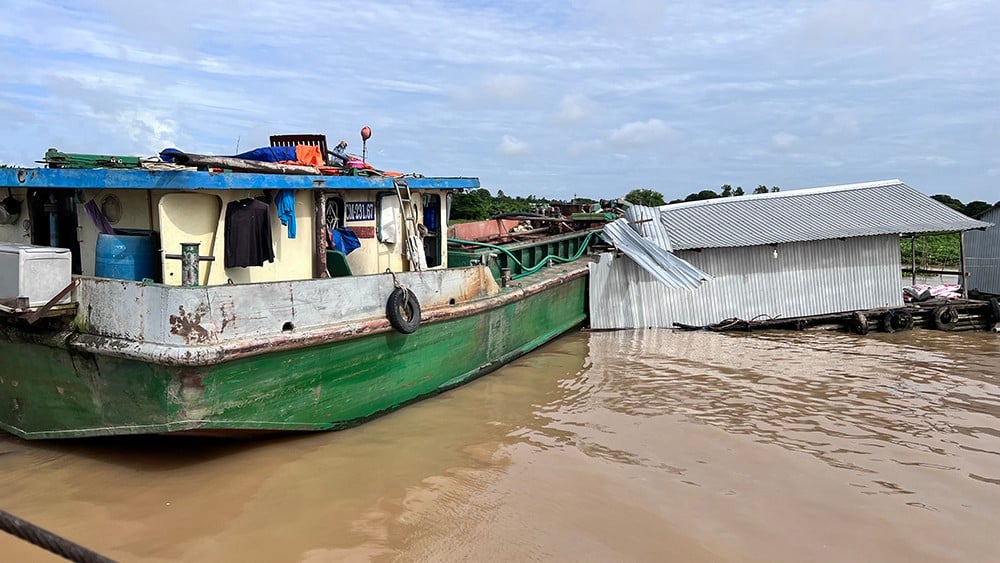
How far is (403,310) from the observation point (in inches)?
253

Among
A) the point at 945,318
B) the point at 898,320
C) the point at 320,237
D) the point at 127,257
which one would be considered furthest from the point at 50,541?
the point at 945,318

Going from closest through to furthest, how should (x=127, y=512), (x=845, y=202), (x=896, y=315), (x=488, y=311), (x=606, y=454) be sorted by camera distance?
(x=127, y=512), (x=606, y=454), (x=488, y=311), (x=896, y=315), (x=845, y=202)

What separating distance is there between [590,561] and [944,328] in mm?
12974

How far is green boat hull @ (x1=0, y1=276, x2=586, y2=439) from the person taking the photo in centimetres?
494

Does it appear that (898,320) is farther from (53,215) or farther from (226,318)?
(53,215)

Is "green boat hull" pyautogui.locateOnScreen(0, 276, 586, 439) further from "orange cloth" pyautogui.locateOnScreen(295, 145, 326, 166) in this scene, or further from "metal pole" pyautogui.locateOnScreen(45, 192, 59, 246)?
"orange cloth" pyautogui.locateOnScreen(295, 145, 326, 166)

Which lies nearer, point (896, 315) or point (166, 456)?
point (166, 456)

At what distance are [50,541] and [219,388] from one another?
3.70 metres

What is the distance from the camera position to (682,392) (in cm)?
836

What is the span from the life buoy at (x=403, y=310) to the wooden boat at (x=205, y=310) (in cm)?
1

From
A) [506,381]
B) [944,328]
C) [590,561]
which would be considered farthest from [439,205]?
[944,328]

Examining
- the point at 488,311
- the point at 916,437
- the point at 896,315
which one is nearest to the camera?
the point at 916,437

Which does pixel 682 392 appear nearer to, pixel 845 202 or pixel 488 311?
pixel 488 311

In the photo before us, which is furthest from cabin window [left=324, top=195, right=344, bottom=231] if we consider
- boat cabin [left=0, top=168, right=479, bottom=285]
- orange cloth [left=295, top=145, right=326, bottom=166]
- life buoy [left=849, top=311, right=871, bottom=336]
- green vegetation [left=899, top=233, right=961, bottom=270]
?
green vegetation [left=899, top=233, right=961, bottom=270]
